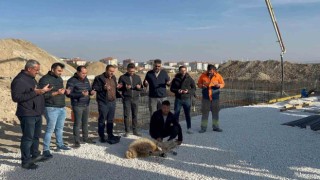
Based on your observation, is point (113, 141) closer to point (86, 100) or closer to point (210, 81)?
point (86, 100)

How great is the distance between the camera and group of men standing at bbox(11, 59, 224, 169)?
499 centimetres

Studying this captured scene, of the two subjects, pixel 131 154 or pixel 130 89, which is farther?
pixel 130 89

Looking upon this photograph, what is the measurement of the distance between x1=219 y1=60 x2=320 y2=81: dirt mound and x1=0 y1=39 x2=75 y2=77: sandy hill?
22244 millimetres

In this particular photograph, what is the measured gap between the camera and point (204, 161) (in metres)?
5.45

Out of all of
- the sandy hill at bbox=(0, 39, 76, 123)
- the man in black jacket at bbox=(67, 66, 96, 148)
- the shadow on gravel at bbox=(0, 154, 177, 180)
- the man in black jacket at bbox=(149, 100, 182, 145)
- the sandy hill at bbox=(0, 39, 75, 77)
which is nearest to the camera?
the shadow on gravel at bbox=(0, 154, 177, 180)

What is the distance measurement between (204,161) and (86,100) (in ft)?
8.71

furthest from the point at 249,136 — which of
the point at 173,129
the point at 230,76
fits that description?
the point at 230,76

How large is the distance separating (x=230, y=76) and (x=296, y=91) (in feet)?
73.0

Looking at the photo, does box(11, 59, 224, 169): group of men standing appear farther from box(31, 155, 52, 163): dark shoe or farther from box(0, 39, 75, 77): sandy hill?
box(0, 39, 75, 77): sandy hill

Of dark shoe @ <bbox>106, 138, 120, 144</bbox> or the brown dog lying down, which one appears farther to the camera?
dark shoe @ <bbox>106, 138, 120, 144</bbox>

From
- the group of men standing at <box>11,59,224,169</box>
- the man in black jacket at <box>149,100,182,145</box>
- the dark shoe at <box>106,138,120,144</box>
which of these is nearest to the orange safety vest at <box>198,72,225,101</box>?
the group of men standing at <box>11,59,224,169</box>

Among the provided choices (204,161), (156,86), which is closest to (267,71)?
(156,86)

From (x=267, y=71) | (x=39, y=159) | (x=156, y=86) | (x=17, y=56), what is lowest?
(x=39, y=159)

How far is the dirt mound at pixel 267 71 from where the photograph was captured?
37.2 metres
